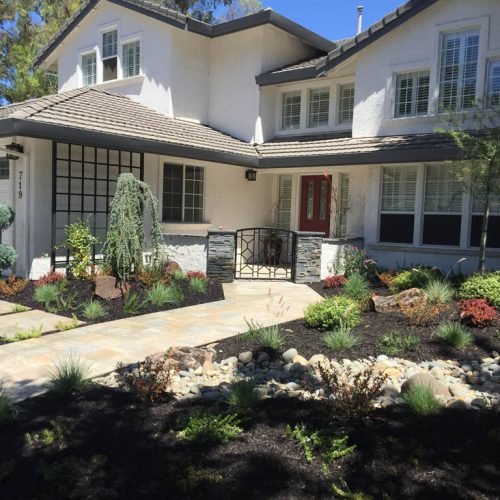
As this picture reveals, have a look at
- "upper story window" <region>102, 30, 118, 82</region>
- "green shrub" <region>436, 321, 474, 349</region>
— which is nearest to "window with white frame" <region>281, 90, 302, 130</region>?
"upper story window" <region>102, 30, 118, 82</region>

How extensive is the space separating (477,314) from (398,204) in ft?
20.2

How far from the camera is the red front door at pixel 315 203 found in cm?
1477

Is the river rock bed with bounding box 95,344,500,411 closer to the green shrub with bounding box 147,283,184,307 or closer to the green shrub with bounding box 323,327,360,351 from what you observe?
the green shrub with bounding box 323,327,360,351

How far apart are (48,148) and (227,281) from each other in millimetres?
4817

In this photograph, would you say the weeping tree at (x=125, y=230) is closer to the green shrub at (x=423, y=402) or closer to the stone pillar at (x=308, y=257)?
the stone pillar at (x=308, y=257)

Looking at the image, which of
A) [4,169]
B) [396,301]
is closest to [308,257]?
[396,301]

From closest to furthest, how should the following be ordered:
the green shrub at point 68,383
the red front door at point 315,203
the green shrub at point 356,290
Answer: the green shrub at point 68,383 < the green shrub at point 356,290 < the red front door at point 315,203

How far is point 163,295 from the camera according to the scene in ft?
29.6

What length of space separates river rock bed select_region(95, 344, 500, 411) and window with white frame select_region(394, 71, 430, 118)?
7982 millimetres

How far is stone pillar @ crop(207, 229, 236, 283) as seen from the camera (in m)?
11.7

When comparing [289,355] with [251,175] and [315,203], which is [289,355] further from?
[251,175]

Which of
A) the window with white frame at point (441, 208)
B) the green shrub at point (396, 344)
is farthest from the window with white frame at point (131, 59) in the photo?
the green shrub at point (396, 344)

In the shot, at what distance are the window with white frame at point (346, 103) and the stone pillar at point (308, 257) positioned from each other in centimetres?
423

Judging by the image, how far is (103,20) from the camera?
1638cm
